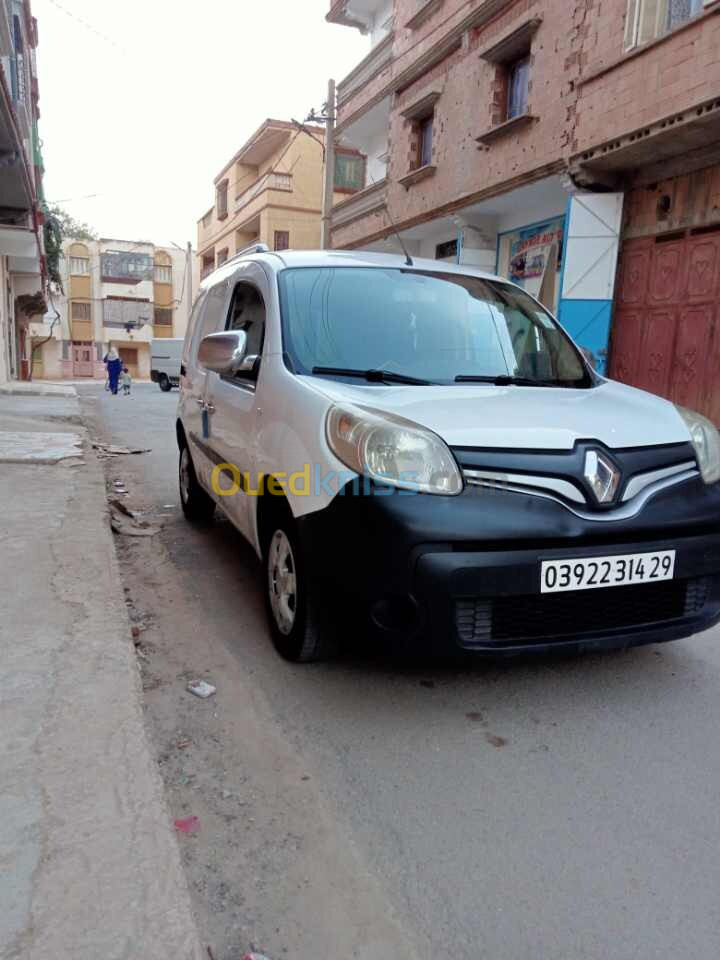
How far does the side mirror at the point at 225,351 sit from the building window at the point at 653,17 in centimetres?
859

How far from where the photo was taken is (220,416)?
3908 mm

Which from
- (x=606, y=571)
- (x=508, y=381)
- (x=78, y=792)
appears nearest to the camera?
(x=78, y=792)

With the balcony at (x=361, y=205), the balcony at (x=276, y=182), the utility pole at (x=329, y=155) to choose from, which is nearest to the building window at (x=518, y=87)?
the balcony at (x=361, y=205)

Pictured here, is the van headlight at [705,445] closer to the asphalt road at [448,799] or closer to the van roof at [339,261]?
the asphalt road at [448,799]

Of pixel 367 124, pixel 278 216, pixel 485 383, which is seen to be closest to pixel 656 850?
pixel 485 383

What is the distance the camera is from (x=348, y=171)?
26.0m

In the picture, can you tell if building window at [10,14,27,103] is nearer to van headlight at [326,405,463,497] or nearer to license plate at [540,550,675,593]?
van headlight at [326,405,463,497]

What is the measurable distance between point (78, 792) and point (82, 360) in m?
55.2

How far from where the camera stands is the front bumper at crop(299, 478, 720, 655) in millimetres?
2250

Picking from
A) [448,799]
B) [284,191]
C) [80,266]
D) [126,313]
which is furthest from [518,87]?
[80,266]

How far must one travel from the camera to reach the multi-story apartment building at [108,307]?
170 ft

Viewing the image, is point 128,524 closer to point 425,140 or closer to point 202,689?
→ point 202,689

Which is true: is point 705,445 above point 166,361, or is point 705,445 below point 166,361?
above

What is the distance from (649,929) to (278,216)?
99.4 feet
